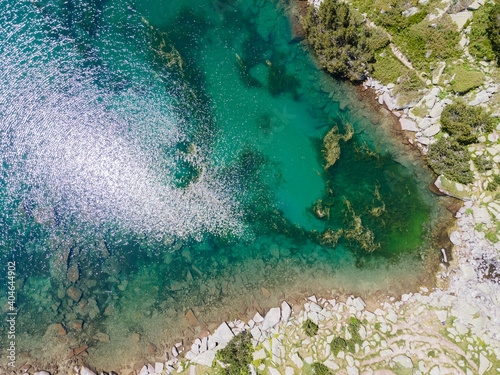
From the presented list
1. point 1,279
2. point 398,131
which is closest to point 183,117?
point 398,131

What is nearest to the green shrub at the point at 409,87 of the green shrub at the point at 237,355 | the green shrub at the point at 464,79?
the green shrub at the point at 464,79

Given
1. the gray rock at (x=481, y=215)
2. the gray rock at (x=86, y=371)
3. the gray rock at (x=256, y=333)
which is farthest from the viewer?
the gray rock at (x=86, y=371)

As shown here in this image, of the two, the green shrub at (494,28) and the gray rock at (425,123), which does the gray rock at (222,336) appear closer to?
the gray rock at (425,123)

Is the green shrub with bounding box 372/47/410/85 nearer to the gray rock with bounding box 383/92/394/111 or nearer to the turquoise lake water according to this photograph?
the gray rock with bounding box 383/92/394/111

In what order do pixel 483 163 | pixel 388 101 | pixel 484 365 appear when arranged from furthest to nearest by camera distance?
pixel 388 101 < pixel 483 163 < pixel 484 365

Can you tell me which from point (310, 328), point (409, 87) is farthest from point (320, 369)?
point (409, 87)

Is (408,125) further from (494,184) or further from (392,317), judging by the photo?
(392,317)

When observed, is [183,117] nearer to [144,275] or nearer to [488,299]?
[144,275]
